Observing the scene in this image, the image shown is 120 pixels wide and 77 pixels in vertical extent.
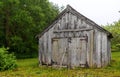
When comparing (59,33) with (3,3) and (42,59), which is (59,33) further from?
(3,3)

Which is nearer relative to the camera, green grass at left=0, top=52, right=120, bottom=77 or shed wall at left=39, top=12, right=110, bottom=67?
green grass at left=0, top=52, right=120, bottom=77

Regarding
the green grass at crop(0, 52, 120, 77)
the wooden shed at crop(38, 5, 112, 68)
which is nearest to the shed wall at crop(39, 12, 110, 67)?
the wooden shed at crop(38, 5, 112, 68)

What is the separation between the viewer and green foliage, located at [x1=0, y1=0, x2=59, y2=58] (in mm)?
42062

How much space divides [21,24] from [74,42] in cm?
1873

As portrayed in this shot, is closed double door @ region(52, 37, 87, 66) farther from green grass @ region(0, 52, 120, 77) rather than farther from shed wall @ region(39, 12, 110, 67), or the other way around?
green grass @ region(0, 52, 120, 77)

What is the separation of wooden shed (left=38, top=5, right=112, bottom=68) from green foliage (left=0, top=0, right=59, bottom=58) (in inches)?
591

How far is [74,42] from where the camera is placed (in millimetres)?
25516

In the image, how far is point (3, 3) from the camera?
137ft

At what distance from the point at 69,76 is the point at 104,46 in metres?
6.40

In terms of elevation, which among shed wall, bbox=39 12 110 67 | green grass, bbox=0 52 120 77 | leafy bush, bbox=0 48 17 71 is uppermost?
shed wall, bbox=39 12 110 67

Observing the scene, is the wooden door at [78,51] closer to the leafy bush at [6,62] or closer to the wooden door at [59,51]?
the wooden door at [59,51]

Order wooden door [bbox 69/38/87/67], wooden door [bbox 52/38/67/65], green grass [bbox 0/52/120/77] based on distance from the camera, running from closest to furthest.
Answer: green grass [bbox 0/52/120/77]
wooden door [bbox 69/38/87/67]
wooden door [bbox 52/38/67/65]

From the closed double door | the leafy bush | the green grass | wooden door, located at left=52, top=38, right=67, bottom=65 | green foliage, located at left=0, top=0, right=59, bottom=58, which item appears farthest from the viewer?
green foliage, located at left=0, top=0, right=59, bottom=58

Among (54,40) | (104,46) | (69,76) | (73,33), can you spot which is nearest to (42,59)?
(54,40)
